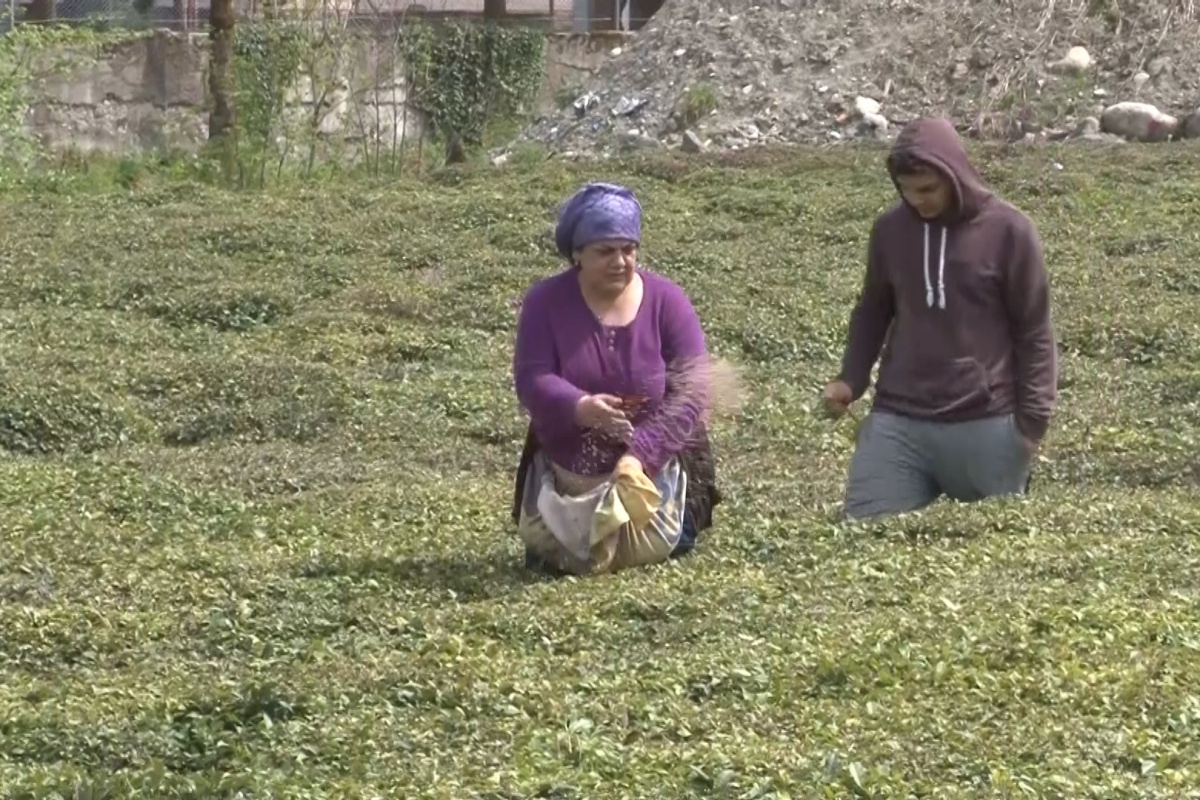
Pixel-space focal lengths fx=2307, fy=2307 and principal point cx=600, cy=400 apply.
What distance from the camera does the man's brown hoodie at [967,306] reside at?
7836mm

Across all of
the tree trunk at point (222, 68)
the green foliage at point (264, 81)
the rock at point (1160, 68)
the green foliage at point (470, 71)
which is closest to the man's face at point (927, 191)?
the rock at point (1160, 68)

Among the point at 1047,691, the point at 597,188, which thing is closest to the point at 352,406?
the point at 597,188

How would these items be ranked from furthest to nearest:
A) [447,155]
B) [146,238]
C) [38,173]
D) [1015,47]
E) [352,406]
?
[447,155] < [38,173] < [146,238] < [352,406] < [1015,47]

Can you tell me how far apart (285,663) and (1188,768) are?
2896 mm

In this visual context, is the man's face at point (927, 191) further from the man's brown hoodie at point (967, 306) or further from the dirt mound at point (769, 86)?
the dirt mound at point (769, 86)

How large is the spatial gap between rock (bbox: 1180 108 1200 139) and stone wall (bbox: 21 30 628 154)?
8.59 meters

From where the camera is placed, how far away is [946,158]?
7.64m

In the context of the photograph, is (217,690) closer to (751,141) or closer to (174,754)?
(174,754)

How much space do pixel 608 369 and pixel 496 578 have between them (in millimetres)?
875

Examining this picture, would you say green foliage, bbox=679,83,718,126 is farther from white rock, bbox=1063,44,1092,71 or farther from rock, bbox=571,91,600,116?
white rock, bbox=1063,44,1092,71

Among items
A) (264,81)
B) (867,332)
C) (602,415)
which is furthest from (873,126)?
(602,415)

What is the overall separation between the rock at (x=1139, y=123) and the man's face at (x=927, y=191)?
16068mm

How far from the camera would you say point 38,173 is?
23562 mm

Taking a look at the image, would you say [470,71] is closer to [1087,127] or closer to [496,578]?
A: [1087,127]
